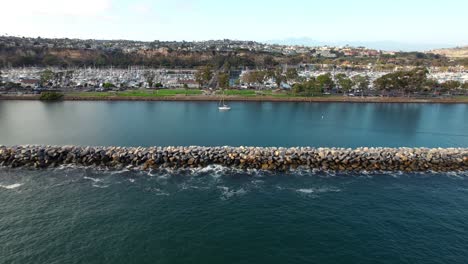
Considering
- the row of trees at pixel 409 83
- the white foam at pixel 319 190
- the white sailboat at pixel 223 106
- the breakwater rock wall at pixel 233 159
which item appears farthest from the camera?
the row of trees at pixel 409 83

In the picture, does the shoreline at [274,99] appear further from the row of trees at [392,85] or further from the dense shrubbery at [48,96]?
the row of trees at [392,85]

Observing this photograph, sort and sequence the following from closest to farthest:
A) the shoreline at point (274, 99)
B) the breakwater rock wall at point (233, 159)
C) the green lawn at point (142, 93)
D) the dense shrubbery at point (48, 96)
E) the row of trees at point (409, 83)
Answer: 1. the breakwater rock wall at point (233, 159)
2. the dense shrubbery at point (48, 96)
3. the shoreline at point (274, 99)
4. the green lawn at point (142, 93)
5. the row of trees at point (409, 83)

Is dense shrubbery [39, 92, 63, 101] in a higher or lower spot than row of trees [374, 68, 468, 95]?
lower

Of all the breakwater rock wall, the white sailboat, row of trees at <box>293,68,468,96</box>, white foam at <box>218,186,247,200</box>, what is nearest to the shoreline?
the white sailboat

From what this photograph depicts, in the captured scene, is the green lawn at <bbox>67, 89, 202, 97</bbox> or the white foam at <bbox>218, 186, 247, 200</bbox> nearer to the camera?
the white foam at <bbox>218, 186, 247, 200</bbox>

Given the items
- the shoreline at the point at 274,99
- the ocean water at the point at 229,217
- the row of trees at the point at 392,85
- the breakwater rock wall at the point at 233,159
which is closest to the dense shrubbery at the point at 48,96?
the shoreline at the point at 274,99

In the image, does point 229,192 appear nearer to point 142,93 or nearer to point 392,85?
point 142,93

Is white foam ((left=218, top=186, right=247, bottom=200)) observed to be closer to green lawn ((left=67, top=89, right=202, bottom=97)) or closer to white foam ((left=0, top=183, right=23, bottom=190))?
white foam ((left=0, top=183, right=23, bottom=190))
